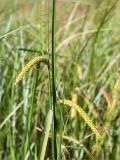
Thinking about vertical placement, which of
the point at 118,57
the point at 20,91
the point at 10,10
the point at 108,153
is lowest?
the point at 108,153

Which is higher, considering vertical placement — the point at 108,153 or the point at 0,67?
the point at 0,67

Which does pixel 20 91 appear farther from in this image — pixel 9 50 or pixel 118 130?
pixel 118 130

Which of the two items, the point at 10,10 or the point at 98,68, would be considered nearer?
the point at 98,68

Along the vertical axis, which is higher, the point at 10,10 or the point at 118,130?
the point at 10,10

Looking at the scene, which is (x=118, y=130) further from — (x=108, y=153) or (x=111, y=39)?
(x=111, y=39)

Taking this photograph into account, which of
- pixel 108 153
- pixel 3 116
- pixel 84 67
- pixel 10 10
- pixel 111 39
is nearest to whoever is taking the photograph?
pixel 108 153

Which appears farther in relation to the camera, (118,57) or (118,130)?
(118,57)

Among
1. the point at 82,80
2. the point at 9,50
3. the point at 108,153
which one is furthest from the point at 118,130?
the point at 9,50

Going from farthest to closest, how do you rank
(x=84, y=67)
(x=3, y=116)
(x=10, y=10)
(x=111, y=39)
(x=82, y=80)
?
(x=10, y=10), (x=111, y=39), (x=84, y=67), (x=82, y=80), (x=3, y=116)

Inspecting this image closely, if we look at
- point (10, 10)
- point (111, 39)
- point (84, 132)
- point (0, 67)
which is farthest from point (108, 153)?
point (10, 10)
